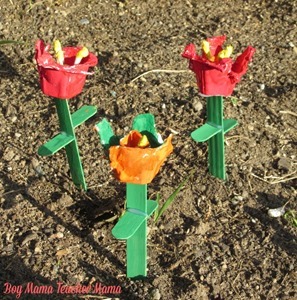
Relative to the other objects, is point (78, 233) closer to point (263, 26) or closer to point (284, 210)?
point (284, 210)

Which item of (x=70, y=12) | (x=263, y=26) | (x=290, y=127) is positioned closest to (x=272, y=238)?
(x=290, y=127)

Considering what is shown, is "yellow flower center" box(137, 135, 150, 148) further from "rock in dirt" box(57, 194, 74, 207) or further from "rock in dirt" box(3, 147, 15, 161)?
"rock in dirt" box(3, 147, 15, 161)

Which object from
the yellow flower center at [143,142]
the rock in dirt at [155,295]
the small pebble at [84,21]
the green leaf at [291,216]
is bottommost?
the green leaf at [291,216]

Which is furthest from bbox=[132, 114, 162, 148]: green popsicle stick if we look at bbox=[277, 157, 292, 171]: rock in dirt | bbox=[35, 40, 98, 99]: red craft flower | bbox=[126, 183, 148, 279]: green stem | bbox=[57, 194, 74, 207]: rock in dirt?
bbox=[277, 157, 292, 171]: rock in dirt

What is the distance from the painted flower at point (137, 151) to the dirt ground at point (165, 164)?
1.23ft

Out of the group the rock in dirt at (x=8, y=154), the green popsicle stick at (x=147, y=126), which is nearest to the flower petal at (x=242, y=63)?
the green popsicle stick at (x=147, y=126)

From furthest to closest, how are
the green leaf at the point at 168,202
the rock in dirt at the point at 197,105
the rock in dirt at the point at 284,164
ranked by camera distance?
the rock in dirt at the point at 197,105 < the rock in dirt at the point at 284,164 < the green leaf at the point at 168,202

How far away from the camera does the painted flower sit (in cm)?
163

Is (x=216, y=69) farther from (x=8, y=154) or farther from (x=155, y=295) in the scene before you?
(x=8, y=154)

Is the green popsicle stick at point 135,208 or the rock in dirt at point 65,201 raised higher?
the green popsicle stick at point 135,208

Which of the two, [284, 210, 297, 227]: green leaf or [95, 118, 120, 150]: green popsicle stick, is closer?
[95, 118, 120, 150]: green popsicle stick

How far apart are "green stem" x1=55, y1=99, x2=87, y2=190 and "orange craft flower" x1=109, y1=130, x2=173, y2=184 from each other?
32 cm

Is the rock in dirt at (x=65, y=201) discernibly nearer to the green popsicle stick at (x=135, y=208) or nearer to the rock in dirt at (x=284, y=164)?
the green popsicle stick at (x=135, y=208)

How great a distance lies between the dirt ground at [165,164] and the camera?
1927 millimetres
